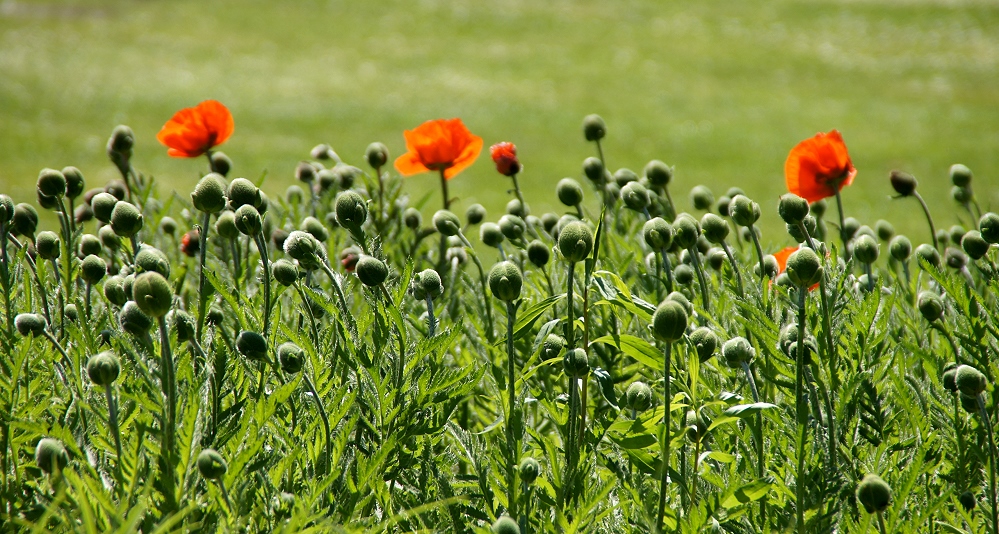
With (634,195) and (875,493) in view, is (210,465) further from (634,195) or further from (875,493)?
(634,195)

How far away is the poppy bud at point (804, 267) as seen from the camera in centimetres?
125

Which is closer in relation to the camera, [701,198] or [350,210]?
[350,210]

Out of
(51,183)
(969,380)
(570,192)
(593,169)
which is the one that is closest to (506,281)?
(969,380)

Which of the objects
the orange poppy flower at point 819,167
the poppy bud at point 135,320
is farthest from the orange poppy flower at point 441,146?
the poppy bud at point 135,320

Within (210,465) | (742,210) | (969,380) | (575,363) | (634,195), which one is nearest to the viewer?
(210,465)

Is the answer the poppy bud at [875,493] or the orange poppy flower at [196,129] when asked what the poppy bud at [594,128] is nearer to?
the orange poppy flower at [196,129]

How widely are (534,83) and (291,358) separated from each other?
48.3 ft

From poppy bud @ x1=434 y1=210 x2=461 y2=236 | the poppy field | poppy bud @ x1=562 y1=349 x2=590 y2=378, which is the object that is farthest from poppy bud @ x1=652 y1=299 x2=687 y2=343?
poppy bud @ x1=434 y1=210 x2=461 y2=236

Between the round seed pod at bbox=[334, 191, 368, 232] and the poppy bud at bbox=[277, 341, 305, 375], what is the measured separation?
26 cm

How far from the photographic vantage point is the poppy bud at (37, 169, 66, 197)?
5.96 feet

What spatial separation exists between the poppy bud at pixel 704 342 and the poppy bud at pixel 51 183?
1279 mm

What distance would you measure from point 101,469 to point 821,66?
17.5 meters

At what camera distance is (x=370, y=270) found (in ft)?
4.74

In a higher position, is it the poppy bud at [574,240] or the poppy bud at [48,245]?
the poppy bud at [574,240]
